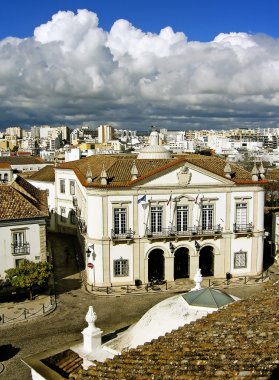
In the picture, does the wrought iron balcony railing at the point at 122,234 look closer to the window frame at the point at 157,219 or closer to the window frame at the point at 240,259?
the window frame at the point at 157,219

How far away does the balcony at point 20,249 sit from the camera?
3219 cm

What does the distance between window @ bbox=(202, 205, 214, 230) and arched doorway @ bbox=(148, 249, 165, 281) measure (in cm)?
415

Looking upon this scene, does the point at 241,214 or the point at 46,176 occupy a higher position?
the point at 46,176

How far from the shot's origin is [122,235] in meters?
34.2

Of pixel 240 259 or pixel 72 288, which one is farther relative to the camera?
pixel 240 259

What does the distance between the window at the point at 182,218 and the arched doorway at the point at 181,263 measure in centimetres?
248

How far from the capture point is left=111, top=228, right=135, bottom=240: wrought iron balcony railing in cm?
3403

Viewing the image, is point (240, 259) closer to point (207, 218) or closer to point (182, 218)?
point (207, 218)

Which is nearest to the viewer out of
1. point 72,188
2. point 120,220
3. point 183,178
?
point 120,220

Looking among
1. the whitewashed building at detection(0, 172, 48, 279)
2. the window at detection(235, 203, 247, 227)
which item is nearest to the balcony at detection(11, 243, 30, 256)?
the whitewashed building at detection(0, 172, 48, 279)

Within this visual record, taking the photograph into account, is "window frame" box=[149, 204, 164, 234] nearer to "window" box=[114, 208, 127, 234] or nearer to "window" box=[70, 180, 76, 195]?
"window" box=[114, 208, 127, 234]

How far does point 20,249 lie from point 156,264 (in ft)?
36.3

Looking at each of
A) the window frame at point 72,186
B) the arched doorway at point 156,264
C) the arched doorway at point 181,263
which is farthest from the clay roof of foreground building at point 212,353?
the window frame at point 72,186

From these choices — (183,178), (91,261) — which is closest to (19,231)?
(91,261)
